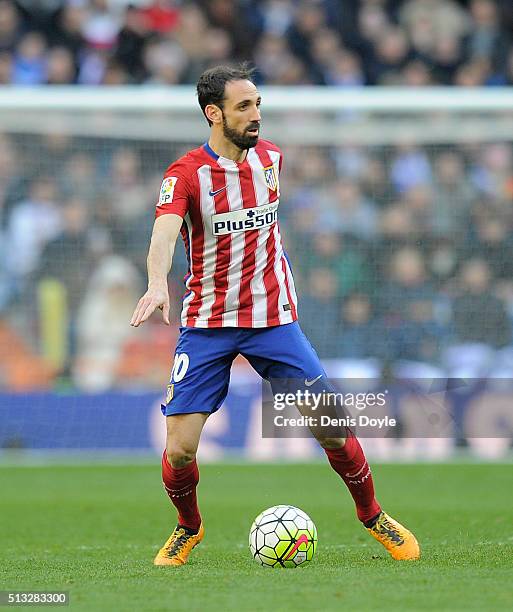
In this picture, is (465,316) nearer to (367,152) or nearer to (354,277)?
(354,277)

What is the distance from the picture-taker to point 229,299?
6.19m

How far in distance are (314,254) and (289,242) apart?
334 mm

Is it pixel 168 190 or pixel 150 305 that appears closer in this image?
pixel 150 305

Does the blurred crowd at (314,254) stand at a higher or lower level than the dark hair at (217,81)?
lower

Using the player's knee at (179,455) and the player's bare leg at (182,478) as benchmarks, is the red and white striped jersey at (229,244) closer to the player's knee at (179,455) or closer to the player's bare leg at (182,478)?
the player's bare leg at (182,478)

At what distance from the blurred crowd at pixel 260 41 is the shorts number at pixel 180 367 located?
10.5m

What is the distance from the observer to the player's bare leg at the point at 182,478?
20.2 ft

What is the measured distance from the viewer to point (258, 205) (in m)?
6.26

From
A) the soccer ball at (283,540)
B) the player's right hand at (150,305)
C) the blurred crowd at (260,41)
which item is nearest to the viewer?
the player's right hand at (150,305)

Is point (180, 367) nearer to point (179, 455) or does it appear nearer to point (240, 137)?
point (179, 455)

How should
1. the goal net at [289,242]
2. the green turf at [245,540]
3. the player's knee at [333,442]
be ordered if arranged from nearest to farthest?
1. the green turf at [245,540]
2. the player's knee at [333,442]
3. the goal net at [289,242]

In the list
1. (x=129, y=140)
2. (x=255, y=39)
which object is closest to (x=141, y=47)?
(x=255, y=39)

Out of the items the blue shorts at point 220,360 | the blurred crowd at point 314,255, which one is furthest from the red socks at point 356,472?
the blurred crowd at point 314,255

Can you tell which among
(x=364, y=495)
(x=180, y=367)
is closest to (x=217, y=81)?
(x=180, y=367)
